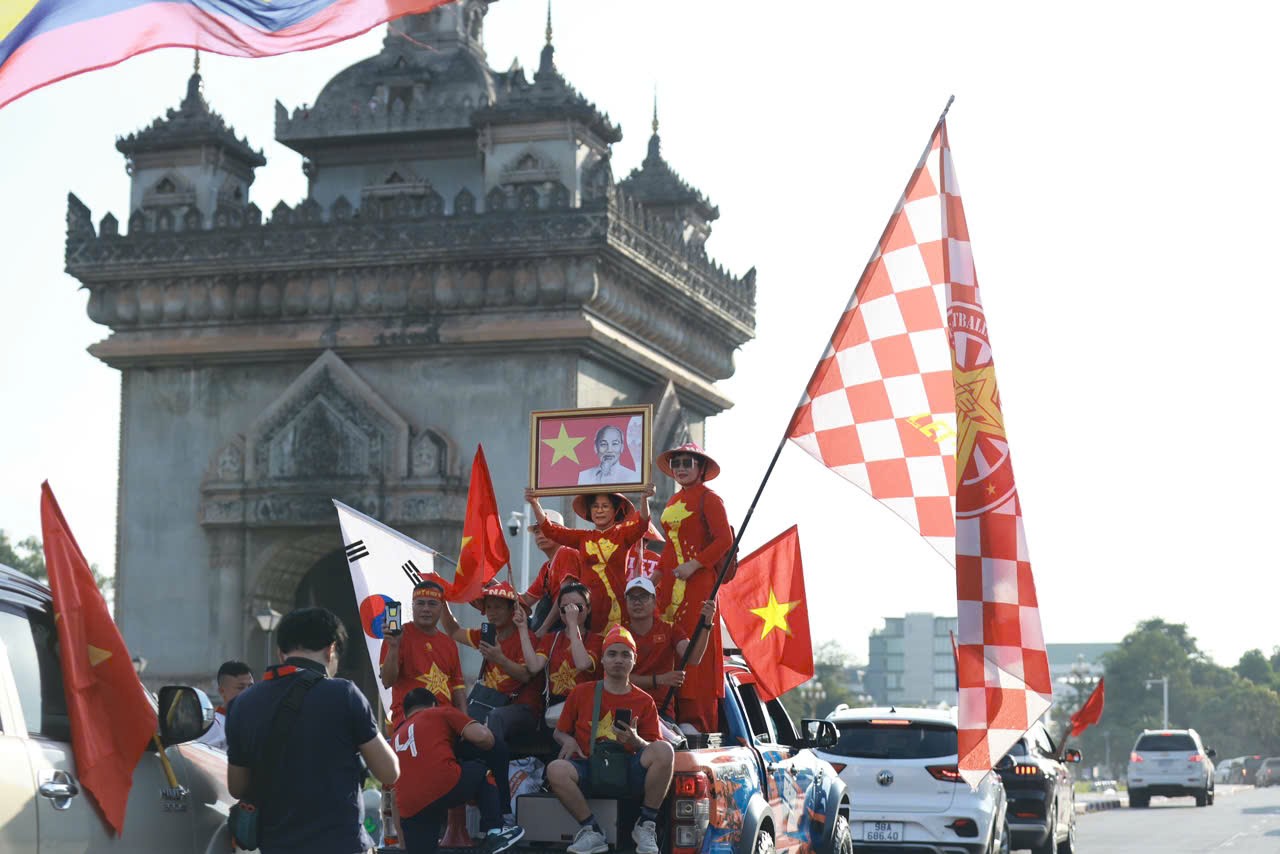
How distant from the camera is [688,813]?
954 centimetres

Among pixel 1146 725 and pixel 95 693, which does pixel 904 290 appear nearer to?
pixel 95 693

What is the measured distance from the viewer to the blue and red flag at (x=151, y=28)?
8.73 m

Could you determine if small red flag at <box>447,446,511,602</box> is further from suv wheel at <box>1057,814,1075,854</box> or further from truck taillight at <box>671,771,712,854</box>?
suv wheel at <box>1057,814,1075,854</box>

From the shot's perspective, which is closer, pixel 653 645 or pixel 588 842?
pixel 588 842

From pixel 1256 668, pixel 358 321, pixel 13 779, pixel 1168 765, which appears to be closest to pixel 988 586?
pixel 13 779

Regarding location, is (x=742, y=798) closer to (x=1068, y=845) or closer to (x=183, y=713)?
(x=183, y=713)

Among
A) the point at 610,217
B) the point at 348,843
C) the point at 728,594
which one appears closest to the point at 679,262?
the point at 610,217

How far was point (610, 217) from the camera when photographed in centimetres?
3528

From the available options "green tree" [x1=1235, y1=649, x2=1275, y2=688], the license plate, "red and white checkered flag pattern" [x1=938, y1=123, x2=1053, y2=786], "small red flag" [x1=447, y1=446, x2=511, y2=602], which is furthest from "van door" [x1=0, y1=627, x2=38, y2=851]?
"green tree" [x1=1235, y1=649, x2=1275, y2=688]

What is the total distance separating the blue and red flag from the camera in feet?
28.7

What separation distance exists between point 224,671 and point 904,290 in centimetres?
463

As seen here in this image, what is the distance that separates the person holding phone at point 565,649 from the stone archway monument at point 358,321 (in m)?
24.4

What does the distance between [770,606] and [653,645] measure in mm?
2873

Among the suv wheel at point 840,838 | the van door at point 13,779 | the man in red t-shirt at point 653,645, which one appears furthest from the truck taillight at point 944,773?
the van door at point 13,779
